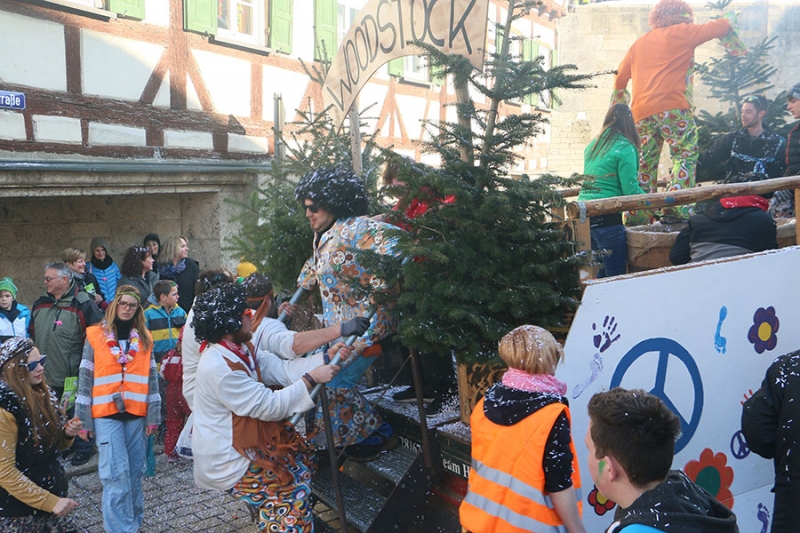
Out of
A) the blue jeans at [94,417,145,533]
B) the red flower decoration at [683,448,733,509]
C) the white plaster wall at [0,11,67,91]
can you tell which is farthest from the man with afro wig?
the white plaster wall at [0,11,67,91]

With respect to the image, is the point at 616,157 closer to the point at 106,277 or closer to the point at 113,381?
the point at 113,381

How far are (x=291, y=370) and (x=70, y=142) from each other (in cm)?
551

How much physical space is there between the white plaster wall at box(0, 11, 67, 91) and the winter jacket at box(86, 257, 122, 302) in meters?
1.95

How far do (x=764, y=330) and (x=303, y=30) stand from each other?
341 inches

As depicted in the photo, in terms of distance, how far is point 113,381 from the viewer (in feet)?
15.0

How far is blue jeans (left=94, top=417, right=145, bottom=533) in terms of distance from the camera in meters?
4.47

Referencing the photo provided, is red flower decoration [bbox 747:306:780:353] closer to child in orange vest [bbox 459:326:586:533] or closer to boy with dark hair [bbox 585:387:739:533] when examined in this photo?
child in orange vest [bbox 459:326:586:533]

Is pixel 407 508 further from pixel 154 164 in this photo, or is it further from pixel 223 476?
pixel 154 164

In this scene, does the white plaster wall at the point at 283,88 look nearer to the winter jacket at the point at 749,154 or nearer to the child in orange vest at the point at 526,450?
the winter jacket at the point at 749,154

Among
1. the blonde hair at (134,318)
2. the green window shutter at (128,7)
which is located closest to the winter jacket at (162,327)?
the blonde hair at (134,318)

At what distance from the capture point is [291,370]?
3.71m

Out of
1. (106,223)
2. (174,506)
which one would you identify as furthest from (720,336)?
(106,223)

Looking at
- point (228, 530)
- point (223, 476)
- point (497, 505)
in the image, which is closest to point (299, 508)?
point (223, 476)

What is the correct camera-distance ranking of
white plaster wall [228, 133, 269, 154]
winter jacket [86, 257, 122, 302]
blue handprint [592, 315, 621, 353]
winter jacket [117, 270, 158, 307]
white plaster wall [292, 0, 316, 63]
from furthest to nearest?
white plaster wall [292, 0, 316, 63], white plaster wall [228, 133, 269, 154], winter jacket [86, 257, 122, 302], winter jacket [117, 270, 158, 307], blue handprint [592, 315, 621, 353]
